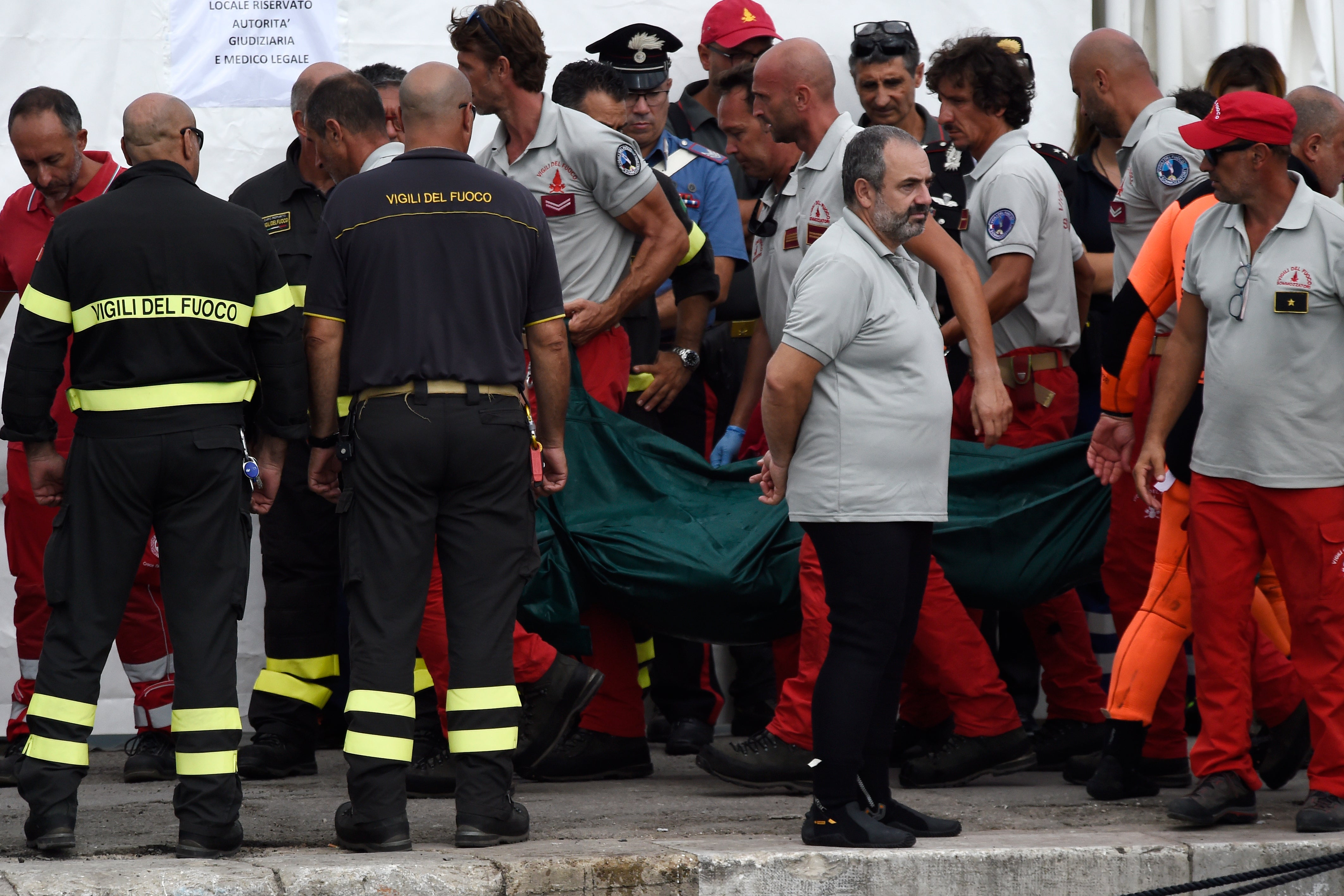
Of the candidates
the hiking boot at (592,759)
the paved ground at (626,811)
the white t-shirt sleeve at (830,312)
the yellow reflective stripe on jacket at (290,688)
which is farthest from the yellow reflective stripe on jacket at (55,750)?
the white t-shirt sleeve at (830,312)

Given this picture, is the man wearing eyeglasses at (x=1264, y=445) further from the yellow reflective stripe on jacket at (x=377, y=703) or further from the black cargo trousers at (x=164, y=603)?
the black cargo trousers at (x=164, y=603)

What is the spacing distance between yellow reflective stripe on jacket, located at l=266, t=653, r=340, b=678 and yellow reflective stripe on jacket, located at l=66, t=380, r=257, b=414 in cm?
148

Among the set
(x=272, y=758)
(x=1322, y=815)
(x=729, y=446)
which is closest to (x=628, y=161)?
(x=729, y=446)

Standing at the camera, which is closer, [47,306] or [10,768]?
[47,306]

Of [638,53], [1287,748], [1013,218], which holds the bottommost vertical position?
[1287,748]

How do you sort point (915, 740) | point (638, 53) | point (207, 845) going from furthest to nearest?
1. point (638, 53)
2. point (915, 740)
3. point (207, 845)

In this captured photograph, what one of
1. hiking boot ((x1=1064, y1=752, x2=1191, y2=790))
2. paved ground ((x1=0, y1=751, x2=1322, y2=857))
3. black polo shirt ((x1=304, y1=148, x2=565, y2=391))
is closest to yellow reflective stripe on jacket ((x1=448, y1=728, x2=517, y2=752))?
paved ground ((x1=0, y1=751, x2=1322, y2=857))

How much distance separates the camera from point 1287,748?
4934 millimetres

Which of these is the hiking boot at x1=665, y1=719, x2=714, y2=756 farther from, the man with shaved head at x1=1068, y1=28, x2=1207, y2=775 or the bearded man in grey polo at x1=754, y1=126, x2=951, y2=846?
the bearded man in grey polo at x1=754, y1=126, x2=951, y2=846

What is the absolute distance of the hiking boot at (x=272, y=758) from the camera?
5.39 m

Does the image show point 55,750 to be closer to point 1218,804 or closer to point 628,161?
point 628,161

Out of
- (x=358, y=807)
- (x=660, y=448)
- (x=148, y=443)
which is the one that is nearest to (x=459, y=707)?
(x=358, y=807)

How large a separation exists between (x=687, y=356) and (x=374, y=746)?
2271mm

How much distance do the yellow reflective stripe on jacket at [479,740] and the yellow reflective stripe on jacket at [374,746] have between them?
144mm
